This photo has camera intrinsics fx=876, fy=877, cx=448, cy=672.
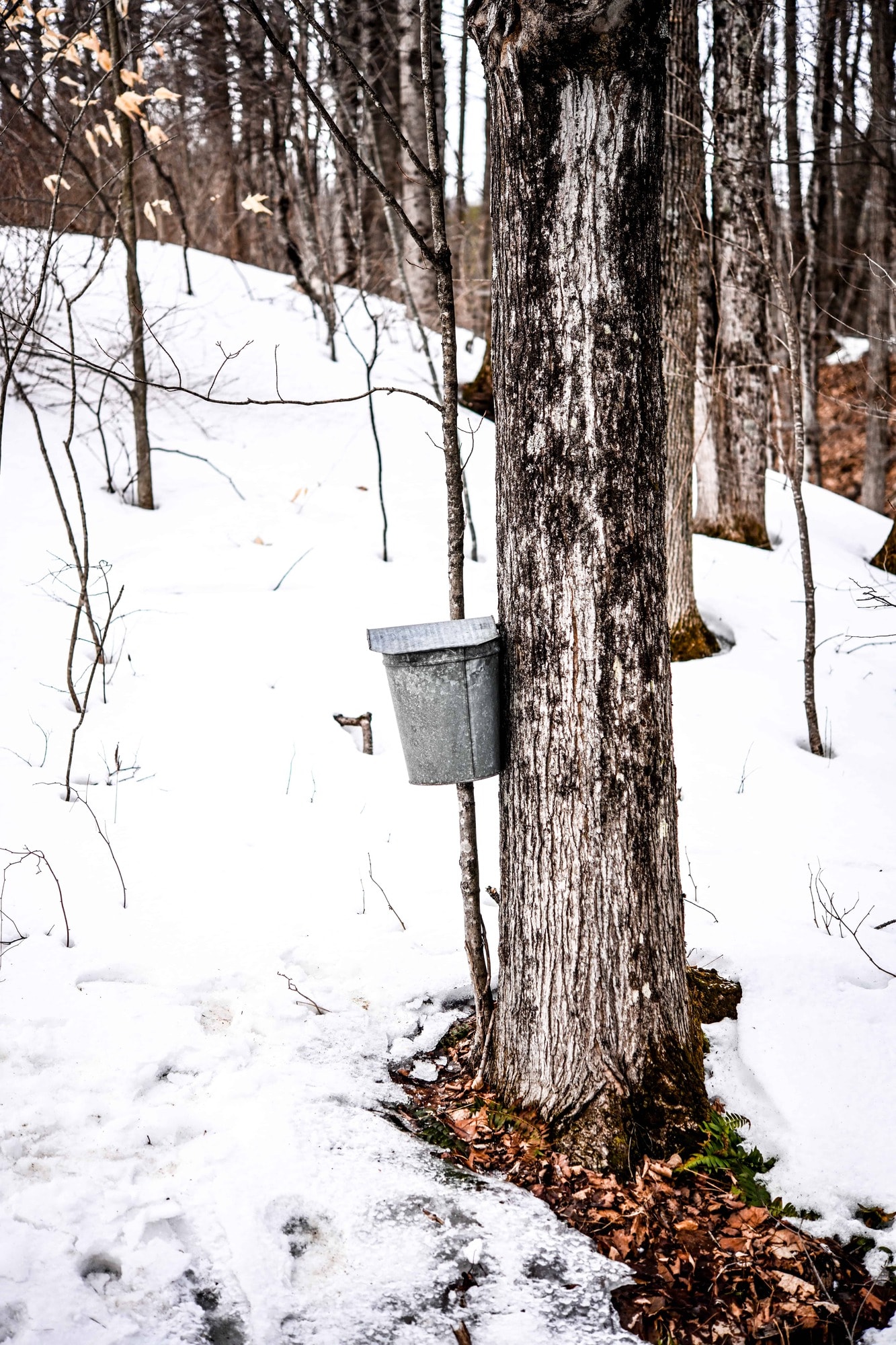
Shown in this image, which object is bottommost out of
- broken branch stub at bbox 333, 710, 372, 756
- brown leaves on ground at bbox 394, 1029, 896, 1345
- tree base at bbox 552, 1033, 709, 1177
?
brown leaves on ground at bbox 394, 1029, 896, 1345

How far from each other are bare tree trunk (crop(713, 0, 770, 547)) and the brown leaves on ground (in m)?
5.82

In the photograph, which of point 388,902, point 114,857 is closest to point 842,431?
point 388,902

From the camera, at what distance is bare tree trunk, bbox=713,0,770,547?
21.9 ft

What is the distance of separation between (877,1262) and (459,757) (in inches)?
58.7

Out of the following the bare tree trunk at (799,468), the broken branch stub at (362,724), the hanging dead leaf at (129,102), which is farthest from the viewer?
the broken branch stub at (362,724)

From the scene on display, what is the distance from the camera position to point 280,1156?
215 centimetres

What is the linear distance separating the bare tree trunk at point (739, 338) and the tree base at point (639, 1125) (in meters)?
5.63

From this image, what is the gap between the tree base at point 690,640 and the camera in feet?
17.5

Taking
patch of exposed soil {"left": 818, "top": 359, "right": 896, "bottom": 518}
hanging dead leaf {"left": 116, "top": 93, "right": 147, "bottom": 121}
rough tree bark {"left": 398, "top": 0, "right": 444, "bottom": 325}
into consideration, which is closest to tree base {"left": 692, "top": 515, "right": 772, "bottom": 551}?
rough tree bark {"left": 398, "top": 0, "right": 444, "bottom": 325}

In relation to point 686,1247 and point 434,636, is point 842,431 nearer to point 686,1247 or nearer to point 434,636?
point 434,636

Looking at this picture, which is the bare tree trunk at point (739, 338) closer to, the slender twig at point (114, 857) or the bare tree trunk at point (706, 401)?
the bare tree trunk at point (706, 401)

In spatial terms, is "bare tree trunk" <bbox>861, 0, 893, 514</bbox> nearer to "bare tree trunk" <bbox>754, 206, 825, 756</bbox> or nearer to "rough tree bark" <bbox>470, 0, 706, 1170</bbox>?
"bare tree trunk" <bbox>754, 206, 825, 756</bbox>

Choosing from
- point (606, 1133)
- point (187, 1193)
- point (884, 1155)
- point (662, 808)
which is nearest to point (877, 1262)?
point (884, 1155)

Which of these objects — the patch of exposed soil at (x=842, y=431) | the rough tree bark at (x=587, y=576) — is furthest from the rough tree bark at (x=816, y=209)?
the rough tree bark at (x=587, y=576)
